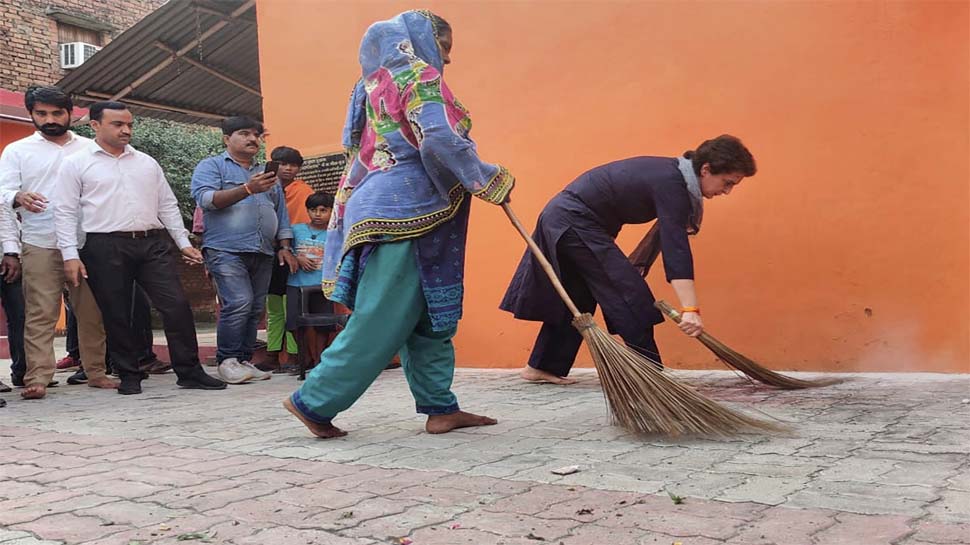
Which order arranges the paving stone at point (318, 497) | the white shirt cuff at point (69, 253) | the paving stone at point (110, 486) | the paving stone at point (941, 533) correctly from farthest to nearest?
1. the white shirt cuff at point (69, 253)
2. the paving stone at point (110, 486)
3. the paving stone at point (318, 497)
4. the paving stone at point (941, 533)

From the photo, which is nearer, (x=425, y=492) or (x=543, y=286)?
(x=425, y=492)

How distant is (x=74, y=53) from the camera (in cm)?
1605

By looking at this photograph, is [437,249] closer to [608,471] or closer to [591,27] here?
[608,471]

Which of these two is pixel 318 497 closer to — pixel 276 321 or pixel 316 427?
pixel 316 427

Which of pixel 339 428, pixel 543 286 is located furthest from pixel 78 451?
pixel 543 286

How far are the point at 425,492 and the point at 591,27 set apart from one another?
12.0ft

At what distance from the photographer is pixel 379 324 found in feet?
10.3

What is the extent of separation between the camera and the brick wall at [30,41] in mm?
15328

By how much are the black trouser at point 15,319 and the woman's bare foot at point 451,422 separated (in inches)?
134

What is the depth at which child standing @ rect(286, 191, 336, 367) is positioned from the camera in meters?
5.72

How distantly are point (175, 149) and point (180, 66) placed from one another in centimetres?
799

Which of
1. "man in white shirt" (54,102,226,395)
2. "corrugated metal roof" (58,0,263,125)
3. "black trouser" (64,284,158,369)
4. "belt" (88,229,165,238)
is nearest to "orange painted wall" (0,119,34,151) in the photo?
"corrugated metal roof" (58,0,263,125)

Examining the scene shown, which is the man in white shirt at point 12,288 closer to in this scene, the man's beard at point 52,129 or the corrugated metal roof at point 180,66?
the man's beard at point 52,129

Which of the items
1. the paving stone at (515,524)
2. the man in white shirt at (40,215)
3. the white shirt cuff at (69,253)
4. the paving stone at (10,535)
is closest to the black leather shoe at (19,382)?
the man in white shirt at (40,215)
